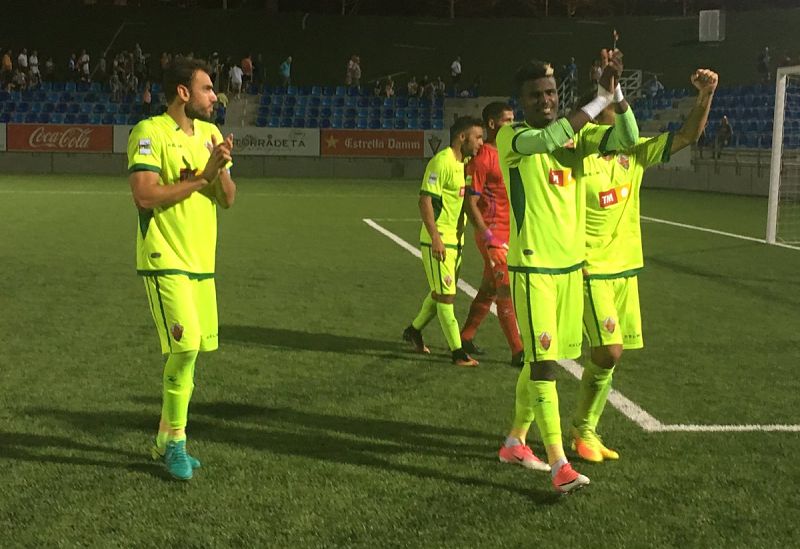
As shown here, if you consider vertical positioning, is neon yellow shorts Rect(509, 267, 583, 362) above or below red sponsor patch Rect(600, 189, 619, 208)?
below

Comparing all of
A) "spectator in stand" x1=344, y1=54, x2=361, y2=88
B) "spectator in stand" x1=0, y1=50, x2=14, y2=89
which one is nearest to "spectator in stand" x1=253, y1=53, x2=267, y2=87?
"spectator in stand" x1=344, y1=54, x2=361, y2=88

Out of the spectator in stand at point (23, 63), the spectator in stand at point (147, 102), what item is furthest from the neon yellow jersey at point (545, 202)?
the spectator in stand at point (23, 63)

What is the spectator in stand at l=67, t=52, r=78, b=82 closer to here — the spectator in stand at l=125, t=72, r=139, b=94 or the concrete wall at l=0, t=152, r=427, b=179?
the spectator in stand at l=125, t=72, r=139, b=94

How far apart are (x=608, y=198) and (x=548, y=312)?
2.88 feet

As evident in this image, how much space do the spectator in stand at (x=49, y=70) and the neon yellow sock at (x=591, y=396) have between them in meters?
40.4

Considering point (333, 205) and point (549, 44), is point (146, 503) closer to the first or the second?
point (333, 205)

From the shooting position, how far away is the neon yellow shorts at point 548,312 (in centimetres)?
468

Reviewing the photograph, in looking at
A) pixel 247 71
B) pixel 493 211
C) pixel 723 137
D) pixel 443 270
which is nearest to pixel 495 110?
pixel 493 211

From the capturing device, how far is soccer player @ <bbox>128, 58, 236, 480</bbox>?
4723 millimetres

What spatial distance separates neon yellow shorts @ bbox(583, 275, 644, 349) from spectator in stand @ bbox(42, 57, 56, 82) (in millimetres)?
40447

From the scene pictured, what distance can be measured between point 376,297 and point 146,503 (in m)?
6.41

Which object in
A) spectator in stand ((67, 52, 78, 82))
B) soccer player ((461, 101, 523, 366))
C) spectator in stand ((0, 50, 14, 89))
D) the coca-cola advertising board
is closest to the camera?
soccer player ((461, 101, 523, 366))

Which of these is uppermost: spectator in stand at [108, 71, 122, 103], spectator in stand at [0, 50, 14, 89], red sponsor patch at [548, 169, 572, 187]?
spectator in stand at [0, 50, 14, 89]

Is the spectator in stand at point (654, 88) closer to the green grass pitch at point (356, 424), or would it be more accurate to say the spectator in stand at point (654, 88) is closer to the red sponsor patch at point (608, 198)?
the green grass pitch at point (356, 424)
